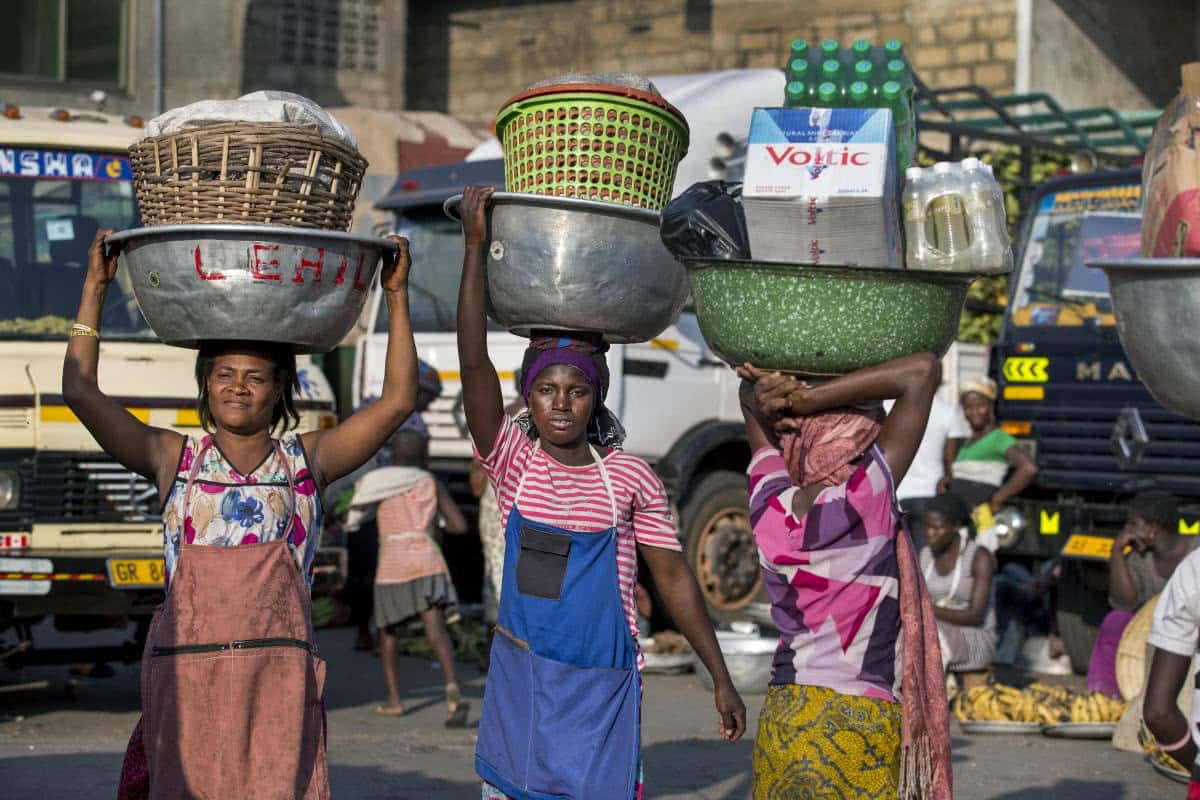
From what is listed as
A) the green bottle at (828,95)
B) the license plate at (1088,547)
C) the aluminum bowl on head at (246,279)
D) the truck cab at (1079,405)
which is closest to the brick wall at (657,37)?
A: the truck cab at (1079,405)

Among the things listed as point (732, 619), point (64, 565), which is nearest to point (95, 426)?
point (64, 565)

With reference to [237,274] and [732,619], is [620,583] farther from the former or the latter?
[732,619]

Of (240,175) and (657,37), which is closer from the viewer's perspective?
(240,175)

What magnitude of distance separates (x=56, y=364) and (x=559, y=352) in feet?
15.0

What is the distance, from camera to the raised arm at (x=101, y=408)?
3953mm

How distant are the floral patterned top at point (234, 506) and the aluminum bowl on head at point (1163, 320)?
6.25 feet

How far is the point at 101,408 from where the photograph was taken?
13.0 feet

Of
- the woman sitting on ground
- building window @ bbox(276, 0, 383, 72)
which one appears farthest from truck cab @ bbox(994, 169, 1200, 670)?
building window @ bbox(276, 0, 383, 72)

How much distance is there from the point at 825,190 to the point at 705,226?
284 millimetres

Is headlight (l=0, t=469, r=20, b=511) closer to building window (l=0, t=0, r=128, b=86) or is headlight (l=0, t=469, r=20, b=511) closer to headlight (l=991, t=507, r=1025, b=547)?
headlight (l=991, t=507, r=1025, b=547)

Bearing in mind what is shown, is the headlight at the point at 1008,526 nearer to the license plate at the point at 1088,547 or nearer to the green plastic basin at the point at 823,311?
the license plate at the point at 1088,547

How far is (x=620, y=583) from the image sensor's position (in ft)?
13.4

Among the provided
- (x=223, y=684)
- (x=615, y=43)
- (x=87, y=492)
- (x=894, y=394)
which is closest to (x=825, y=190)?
(x=894, y=394)

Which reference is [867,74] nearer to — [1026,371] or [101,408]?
[101,408]
